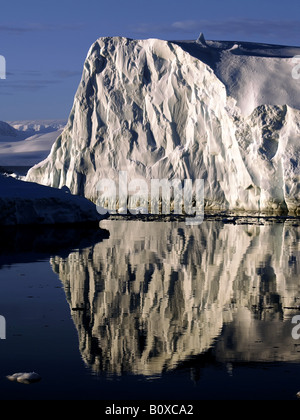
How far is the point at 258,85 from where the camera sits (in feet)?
86.3

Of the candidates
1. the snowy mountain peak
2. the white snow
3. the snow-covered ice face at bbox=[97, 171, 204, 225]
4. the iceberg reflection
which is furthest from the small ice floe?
the snowy mountain peak

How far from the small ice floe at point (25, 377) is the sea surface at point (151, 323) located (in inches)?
1.8

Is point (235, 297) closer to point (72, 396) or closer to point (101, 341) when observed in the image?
point (101, 341)

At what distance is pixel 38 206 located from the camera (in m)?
21.9

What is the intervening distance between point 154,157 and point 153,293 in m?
21.2

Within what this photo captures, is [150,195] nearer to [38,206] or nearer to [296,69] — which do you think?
[296,69]

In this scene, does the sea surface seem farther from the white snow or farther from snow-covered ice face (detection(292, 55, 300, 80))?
snow-covered ice face (detection(292, 55, 300, 80))

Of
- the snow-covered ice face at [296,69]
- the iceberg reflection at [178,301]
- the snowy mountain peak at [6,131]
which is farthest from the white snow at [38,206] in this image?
the snowy mountain peak at [6,131]

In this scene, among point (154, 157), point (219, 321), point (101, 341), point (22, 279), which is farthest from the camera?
point (154, 157)

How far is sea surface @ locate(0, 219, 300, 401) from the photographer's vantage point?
210 inches

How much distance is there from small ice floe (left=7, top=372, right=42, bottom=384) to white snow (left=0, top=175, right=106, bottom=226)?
15660mm

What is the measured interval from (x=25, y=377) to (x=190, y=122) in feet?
81.0

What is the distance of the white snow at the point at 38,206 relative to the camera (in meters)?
21.2
